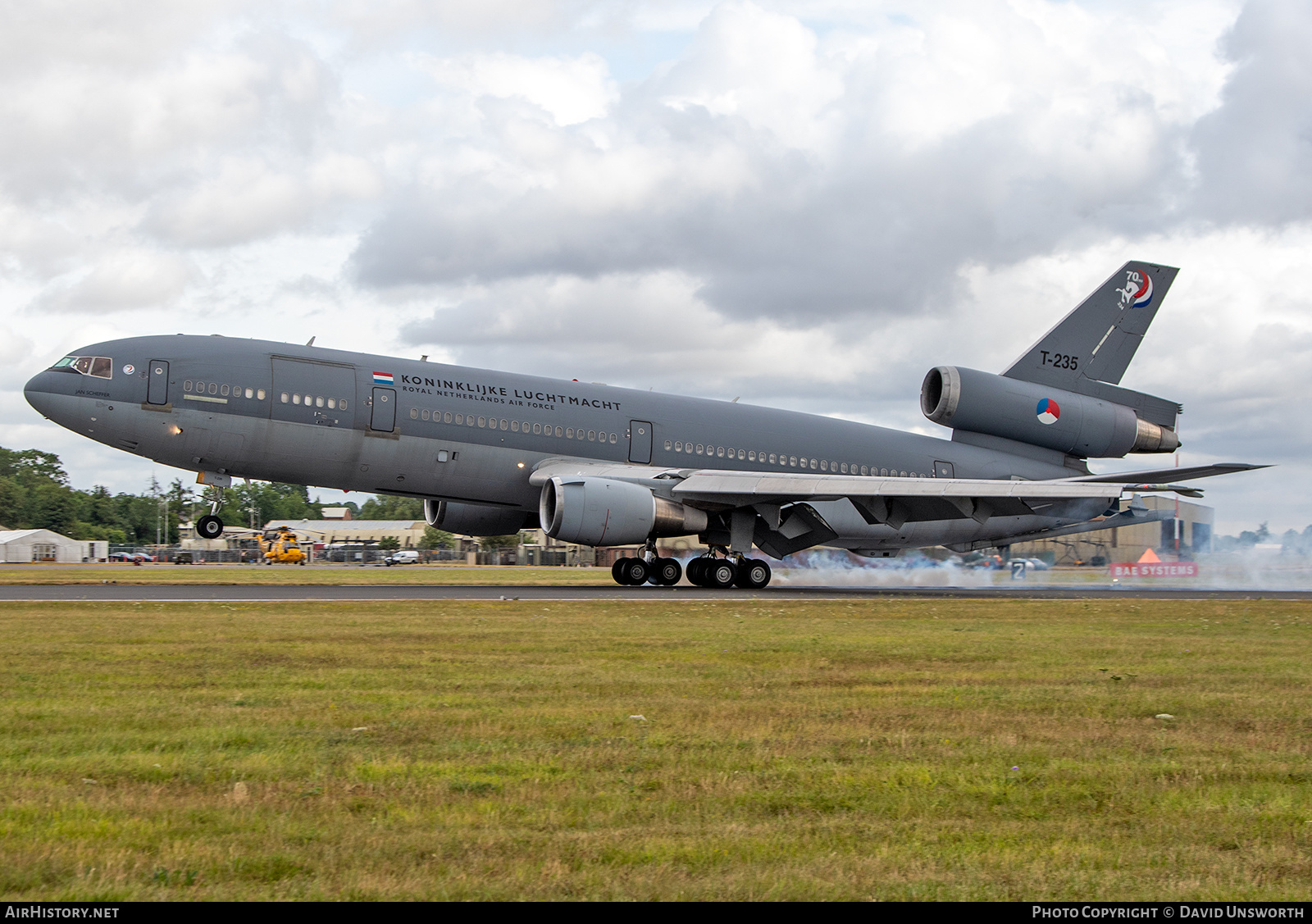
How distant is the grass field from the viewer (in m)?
4.45

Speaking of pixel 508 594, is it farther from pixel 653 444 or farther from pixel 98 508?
pixel 98 508

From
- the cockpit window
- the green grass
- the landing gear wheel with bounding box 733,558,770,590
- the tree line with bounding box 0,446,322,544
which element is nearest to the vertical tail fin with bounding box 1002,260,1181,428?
the landing gear wheel with bounding box 733,558,770,590

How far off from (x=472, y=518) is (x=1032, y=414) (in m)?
16.7

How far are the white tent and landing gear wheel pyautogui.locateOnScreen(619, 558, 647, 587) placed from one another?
6980cm

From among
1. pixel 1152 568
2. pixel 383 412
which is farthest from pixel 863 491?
pixel 1152 568

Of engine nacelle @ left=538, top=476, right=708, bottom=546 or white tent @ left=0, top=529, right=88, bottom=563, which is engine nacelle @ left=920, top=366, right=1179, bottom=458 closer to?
engine nacelle @ left=538, top=476, right=708, bottom=546

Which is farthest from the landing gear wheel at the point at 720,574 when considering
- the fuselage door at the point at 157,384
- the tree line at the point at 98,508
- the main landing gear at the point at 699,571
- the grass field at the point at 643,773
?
the tree line at the point at 98,508

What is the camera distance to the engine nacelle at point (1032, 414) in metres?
34.1

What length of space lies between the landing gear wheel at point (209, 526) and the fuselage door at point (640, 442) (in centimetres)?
1019

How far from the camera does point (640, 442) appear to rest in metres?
30.4

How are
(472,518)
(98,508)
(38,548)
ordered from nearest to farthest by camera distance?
(472,518), (38,548), (98,508)

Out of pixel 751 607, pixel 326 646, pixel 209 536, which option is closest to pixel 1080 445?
pixel 751 607

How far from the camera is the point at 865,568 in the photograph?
43.3m
